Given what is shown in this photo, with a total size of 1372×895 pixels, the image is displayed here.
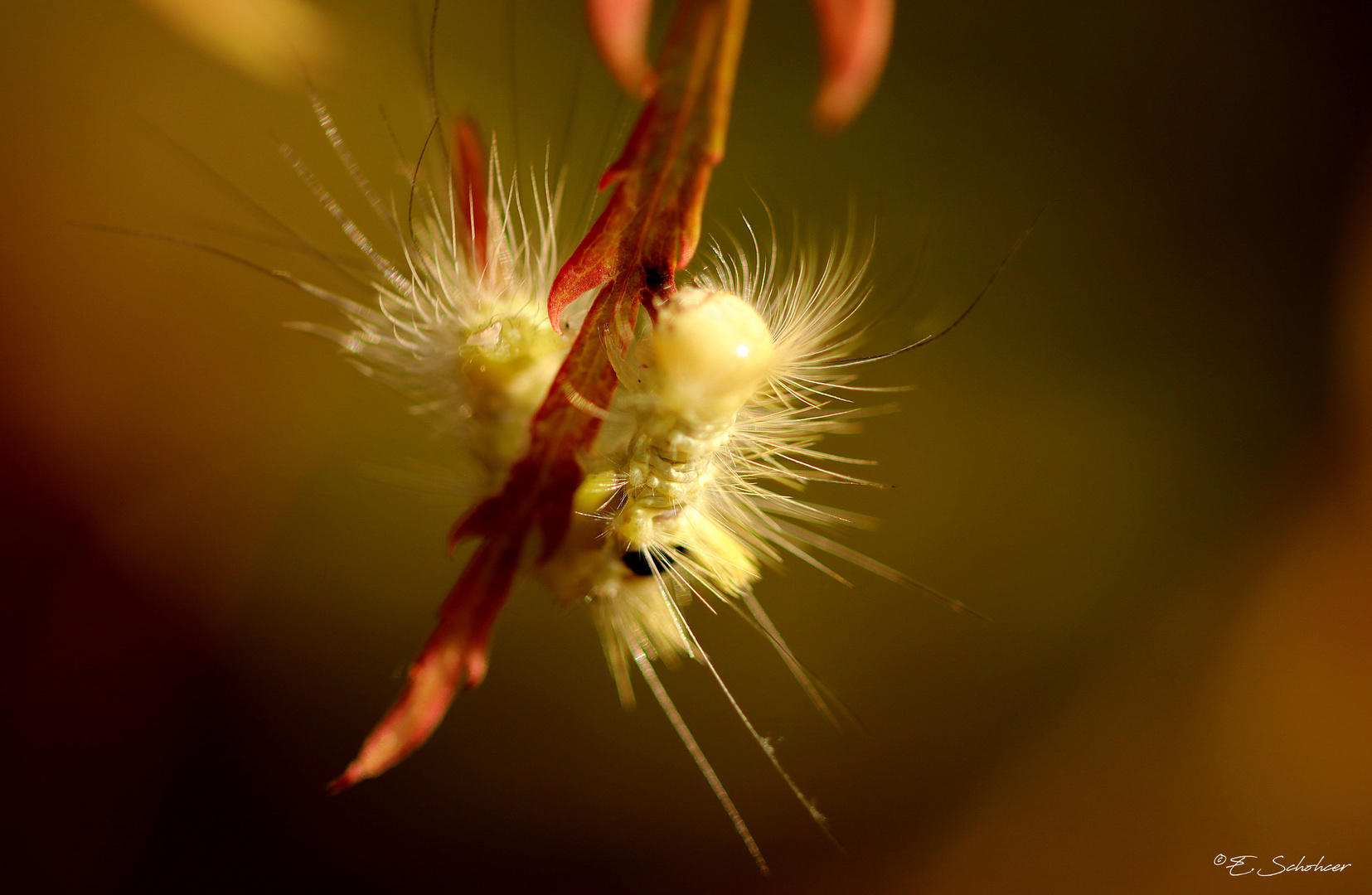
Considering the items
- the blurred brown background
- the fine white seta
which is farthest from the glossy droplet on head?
the blurred brown background

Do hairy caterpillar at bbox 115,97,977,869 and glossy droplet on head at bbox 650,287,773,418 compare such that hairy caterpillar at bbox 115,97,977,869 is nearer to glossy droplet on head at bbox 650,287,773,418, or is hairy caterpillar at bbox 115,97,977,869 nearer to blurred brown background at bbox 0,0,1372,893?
glossy droplet on head at bbox 650,287,773,418

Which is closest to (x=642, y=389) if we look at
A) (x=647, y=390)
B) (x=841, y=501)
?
(x=647, y=390)

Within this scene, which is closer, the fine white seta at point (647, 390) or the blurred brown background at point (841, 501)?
the fine white seta at point (647, 390)

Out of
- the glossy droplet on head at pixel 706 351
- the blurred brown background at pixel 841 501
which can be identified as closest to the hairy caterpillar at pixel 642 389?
the glossy droplet on head at pixel 706 351

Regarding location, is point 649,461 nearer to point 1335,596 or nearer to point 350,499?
point 350,499

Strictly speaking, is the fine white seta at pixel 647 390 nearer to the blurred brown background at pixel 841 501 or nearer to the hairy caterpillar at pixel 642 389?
the hairy caterpillar at pixel 642 389

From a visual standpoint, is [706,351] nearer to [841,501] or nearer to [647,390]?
[647,390]
